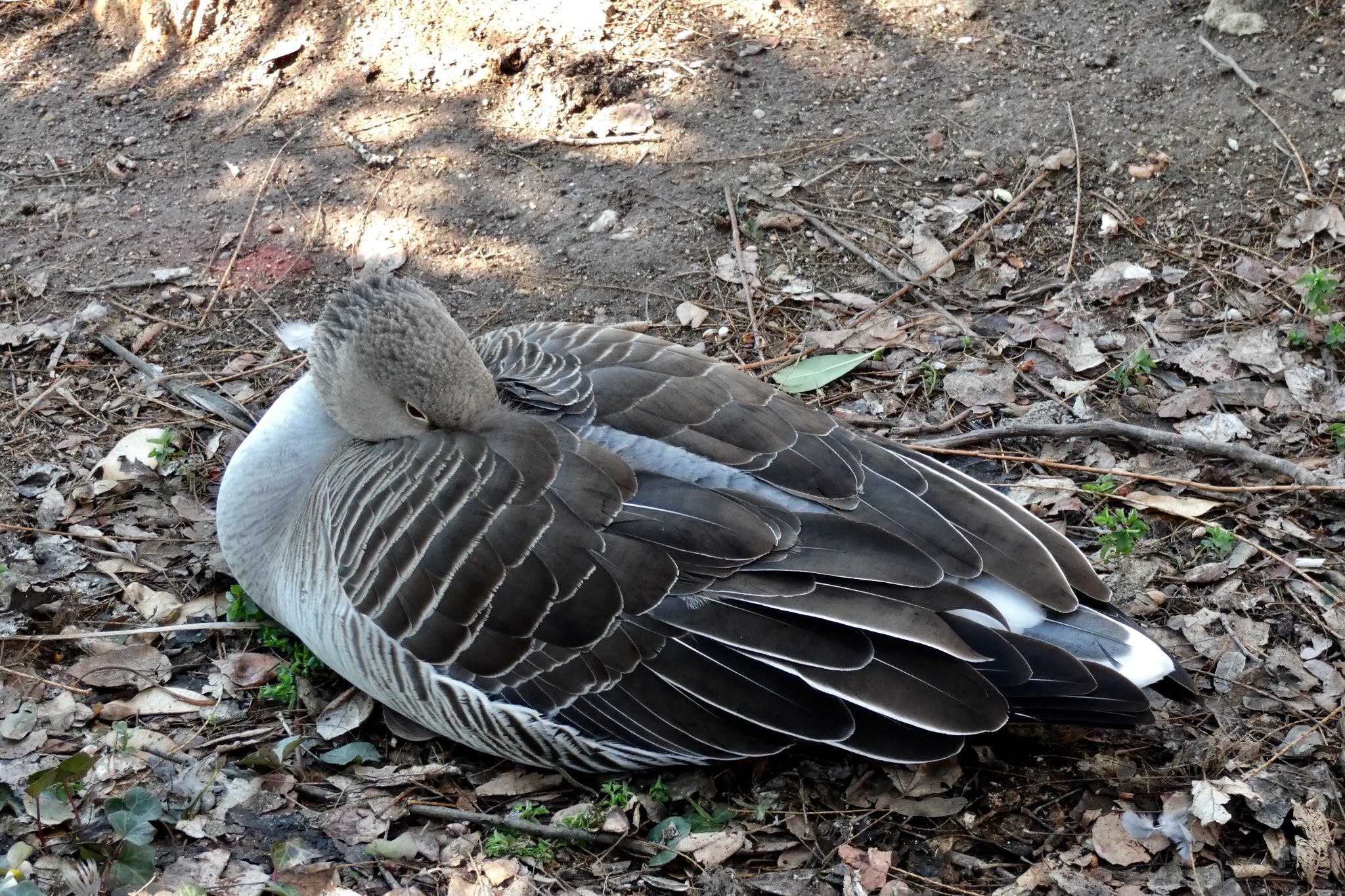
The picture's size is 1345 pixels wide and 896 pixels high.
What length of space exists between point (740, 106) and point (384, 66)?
227 centimetres

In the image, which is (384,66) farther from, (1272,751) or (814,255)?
(1272,751)

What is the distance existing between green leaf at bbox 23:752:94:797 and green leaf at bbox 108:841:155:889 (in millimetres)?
251

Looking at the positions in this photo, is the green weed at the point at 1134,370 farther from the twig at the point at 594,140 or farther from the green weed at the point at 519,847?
the green weed at the point at 519,847

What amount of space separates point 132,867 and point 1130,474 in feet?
12.9

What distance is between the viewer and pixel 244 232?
623 cm

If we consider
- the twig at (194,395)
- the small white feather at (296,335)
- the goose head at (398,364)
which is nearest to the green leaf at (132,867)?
the goose head at (398,364)

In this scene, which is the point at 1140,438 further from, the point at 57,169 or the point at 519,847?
the point at 57,169

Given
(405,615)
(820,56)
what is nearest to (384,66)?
(820,56)

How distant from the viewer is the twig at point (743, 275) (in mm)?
5605

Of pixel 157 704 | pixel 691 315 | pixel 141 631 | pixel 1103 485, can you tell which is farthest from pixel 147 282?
pixel 1103 485

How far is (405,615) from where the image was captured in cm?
370

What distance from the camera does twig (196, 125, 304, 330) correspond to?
233 inches

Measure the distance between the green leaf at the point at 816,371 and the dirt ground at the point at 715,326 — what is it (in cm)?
11

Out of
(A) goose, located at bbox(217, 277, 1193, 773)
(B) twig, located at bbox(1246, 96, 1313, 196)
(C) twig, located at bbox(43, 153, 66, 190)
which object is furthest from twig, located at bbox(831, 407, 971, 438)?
(C) twig, located at bbox(43, 153, 66, 190)
